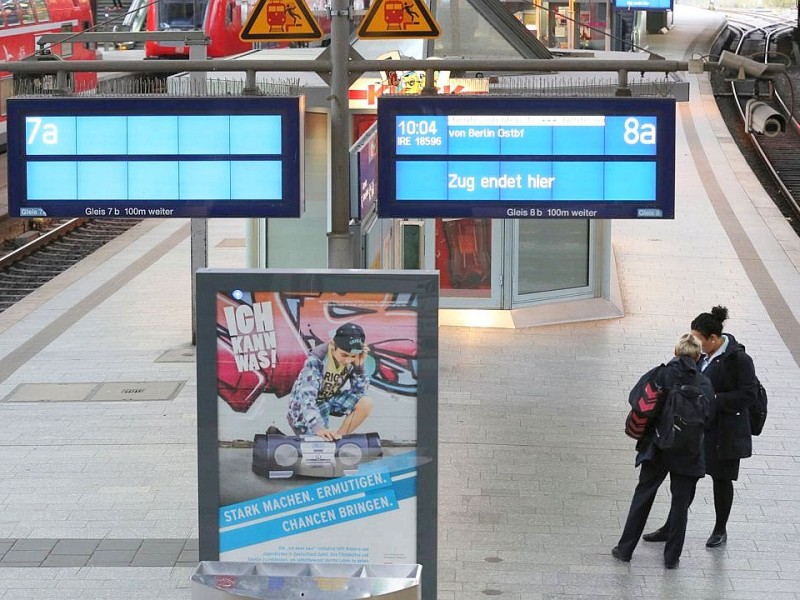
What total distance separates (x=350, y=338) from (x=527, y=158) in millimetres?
2307

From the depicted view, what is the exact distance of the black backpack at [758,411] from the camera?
28.3 ft

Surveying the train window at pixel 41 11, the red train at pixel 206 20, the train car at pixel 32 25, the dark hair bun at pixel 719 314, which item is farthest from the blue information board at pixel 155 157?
the red train at pixel 206 20

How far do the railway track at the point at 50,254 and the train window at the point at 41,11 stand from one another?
251 inches

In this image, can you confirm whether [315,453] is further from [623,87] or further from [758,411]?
[758,411]

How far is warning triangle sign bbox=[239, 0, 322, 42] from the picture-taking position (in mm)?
8094

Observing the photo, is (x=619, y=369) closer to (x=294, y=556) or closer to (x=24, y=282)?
(x=294, y=556)

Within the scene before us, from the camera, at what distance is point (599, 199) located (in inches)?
331

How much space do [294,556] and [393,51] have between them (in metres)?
8.64

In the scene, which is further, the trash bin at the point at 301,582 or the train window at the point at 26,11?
the train window at the point at 26,11

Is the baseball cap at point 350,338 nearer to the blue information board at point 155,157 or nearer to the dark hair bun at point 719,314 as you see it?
the blue information board at point 155,157

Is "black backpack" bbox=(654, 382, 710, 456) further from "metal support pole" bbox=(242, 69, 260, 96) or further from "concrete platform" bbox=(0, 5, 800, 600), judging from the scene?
"metal support pole" bbox=(242, 69, 260, 96)

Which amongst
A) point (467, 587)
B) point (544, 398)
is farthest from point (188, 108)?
point (544, 398)

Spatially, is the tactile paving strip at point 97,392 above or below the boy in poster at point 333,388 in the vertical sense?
below

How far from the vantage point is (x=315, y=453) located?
662 cm
